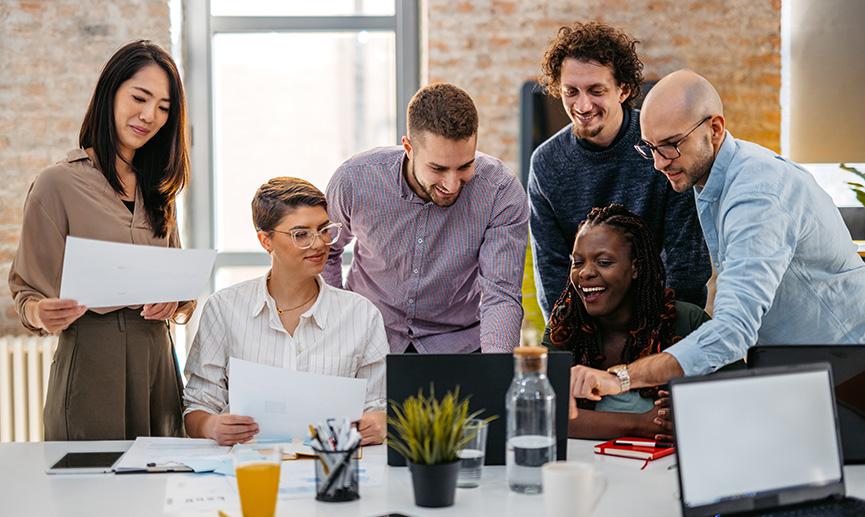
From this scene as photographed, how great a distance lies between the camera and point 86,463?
1864 mm

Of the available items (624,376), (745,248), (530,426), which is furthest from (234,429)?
(745,248)

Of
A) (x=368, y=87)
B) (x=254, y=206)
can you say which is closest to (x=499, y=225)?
(x=254, y=206)

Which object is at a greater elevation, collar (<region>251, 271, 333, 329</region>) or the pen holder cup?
collar (<region>251, 271, 333, 329</region>)

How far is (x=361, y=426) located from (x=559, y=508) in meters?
0.68

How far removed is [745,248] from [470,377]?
632mm

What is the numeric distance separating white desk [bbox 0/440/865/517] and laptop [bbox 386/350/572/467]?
143 millimetres

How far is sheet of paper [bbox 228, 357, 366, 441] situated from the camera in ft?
6.24

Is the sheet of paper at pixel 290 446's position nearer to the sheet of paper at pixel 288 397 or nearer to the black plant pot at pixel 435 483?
the sheet of paper at pixel 288 397

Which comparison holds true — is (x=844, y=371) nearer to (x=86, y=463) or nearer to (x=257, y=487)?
(x=257, y=487)

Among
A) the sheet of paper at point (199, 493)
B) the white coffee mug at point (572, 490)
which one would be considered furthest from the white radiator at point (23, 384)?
the white coffee mug at point (572, 490)

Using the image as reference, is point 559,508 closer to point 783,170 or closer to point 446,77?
point 783,170

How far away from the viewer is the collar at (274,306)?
7.44 ft

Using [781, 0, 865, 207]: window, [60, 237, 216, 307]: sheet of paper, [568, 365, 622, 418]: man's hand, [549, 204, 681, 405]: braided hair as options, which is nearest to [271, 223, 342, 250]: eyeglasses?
[60, 237, 216, 307]: sheet of paper

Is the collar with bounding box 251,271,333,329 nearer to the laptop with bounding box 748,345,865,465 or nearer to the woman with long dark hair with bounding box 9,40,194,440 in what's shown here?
the woman with long dark hair with bounding box 9,40,194,440
